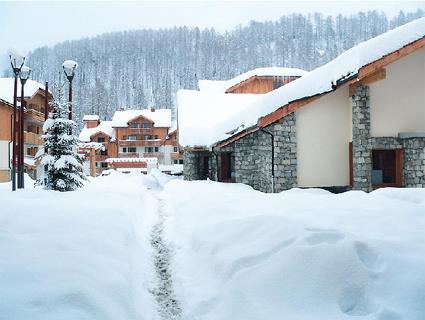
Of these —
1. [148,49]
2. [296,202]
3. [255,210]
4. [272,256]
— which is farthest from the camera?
[148,49]

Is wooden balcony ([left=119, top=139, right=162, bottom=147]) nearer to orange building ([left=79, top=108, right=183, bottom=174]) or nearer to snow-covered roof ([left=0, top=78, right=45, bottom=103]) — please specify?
orange building ([left=79, top=108, right=183, bottom=174])

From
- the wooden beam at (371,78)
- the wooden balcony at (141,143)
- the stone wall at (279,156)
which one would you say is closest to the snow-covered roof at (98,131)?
the wooden balcony at (141,143)

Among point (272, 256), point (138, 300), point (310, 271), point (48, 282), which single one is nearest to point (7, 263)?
point (48, 282)

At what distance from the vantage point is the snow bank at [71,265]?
3904mm

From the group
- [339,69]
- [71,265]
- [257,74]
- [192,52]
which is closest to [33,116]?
[257,74]

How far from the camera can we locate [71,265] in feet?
16.3

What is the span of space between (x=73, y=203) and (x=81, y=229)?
3.35m

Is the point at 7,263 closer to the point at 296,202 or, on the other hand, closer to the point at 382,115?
the point at 296,202

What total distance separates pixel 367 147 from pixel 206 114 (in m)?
11.7

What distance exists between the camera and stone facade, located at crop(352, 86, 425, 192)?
12531 millimetres

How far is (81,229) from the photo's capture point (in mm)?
7020

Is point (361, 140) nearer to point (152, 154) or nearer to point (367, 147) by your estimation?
point (367, 147)

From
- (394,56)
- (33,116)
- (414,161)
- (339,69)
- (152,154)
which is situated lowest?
(414,161)

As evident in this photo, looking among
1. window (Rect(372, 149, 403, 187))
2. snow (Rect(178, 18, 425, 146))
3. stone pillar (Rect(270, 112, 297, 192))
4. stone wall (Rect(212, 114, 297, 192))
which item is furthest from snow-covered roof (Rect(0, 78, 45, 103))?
window (Rect(372, 149, 403, 187))
